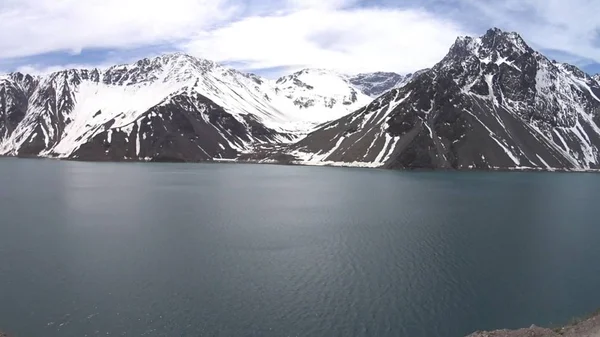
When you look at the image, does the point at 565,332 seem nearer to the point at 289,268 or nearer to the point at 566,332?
the point at 566,332

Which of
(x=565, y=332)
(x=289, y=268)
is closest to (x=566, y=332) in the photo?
(x=565, y=332)

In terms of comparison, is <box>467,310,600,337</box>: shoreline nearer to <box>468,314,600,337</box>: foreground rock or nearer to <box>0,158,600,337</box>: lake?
<box>468,314,600,337</box>: foreground rock

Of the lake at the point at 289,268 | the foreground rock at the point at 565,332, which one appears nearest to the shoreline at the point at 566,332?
the foreground rock at the point at 565,332

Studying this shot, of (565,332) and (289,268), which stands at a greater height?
(565,332)

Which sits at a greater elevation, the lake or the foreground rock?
the foreground rock

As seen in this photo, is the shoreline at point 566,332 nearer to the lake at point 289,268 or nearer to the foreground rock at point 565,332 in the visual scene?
the foreground rock at point 565,332

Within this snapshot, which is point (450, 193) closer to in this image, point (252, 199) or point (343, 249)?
point (252, 199)

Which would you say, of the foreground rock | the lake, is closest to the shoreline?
the foreground rock

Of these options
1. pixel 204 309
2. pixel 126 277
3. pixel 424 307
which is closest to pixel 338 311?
pixel 424 307
